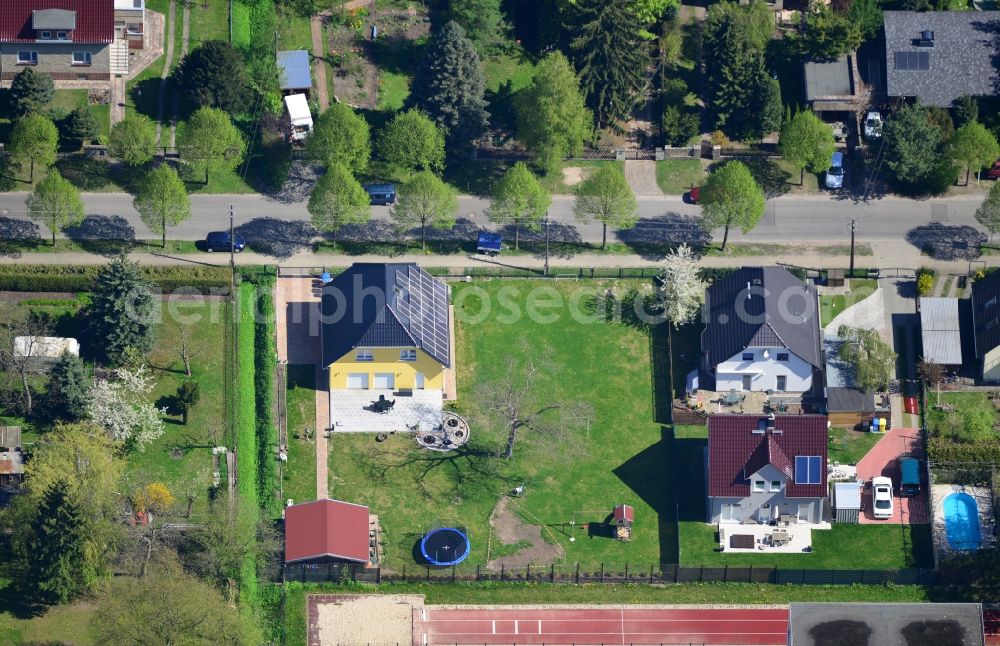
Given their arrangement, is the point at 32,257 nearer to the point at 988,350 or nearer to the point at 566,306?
the point at 566,306

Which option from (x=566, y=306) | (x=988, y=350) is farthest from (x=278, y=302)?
(x=988, y=350)

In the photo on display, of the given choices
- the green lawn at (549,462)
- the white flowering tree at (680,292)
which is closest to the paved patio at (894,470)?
the green lawn at (549,462)

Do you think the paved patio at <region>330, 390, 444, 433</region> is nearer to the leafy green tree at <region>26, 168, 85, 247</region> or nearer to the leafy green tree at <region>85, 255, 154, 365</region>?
the leafy green tree at <region>85, 255, 154, 365</region>

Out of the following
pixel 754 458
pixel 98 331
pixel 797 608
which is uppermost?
pixel 98 331

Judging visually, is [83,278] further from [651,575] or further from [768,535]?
[768,535]

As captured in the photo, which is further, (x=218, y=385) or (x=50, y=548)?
(x=218, y=385)

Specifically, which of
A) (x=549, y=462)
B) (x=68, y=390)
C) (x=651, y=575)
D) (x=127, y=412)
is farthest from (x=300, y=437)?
(x=651, y=575)

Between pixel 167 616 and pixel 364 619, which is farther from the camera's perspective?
pixel 364 619
